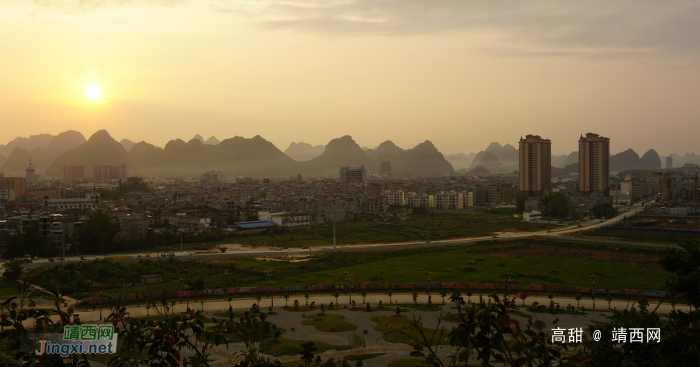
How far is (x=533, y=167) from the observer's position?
59562 millimetres

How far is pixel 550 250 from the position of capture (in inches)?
1041

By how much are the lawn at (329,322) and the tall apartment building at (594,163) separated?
171 ft

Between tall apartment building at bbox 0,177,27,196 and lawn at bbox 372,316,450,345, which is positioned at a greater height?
tall apartment building at bbox 0,177,27,196

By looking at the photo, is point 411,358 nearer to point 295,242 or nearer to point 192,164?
point 295,242

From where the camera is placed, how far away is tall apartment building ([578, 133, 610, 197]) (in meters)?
58.2

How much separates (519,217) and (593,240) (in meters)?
14.0

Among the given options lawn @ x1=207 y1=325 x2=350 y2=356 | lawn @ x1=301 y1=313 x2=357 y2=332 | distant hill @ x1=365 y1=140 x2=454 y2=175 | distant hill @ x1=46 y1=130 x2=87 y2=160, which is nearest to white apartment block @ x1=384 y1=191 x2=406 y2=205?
lawn @ x1=301 y1=313 x2=357 y2=332

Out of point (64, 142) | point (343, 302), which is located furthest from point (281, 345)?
point (64, 142)

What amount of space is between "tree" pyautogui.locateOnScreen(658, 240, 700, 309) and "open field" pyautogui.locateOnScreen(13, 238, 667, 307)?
981cm

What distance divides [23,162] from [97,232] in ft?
389

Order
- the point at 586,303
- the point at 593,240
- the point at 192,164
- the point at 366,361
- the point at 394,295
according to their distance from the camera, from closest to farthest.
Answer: the point at 366,361
the point at 586,303
the point at 394,295
the point at 593,240
the point at 192,164

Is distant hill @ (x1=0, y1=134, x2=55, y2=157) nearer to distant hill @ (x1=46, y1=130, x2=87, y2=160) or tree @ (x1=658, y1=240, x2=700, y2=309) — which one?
distant hill @ (x1=46, y1=130, x2=87, y2=160)

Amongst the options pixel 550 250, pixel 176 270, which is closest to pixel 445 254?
pixel 550 250

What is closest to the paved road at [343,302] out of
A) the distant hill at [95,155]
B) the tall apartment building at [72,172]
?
the tall apartment building at [72,172]
